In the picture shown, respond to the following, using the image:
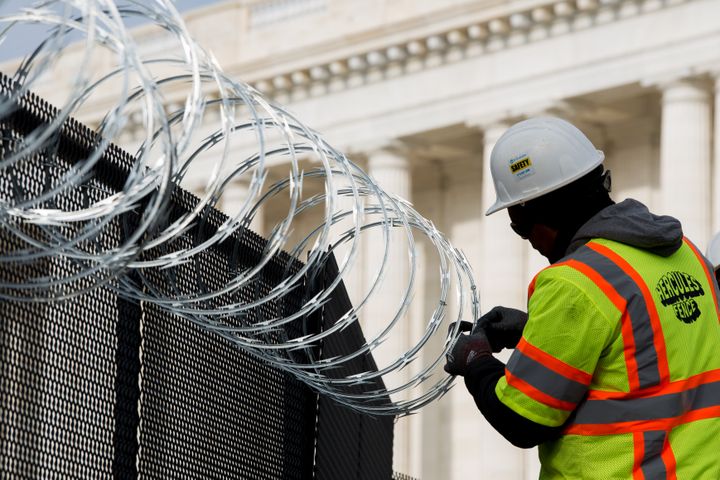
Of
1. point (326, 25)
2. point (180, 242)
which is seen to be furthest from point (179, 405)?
point (326, 25)

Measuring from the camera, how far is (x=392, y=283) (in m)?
42.2

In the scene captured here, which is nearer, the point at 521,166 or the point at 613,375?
the point at 613,375

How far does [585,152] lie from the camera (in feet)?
20.8

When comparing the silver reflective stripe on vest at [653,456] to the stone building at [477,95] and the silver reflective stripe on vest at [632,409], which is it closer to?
the silver reflective stripe on vest at [632,409]

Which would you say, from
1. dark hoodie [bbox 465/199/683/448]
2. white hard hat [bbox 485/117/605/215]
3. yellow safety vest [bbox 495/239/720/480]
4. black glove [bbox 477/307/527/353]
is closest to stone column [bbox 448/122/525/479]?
black glove [bbox 477/307/527/353]

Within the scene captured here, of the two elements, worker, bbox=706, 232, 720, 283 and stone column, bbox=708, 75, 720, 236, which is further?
stone column, bbox=708, 75, 720, 236

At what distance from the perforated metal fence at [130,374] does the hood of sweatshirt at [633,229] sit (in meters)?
2.02

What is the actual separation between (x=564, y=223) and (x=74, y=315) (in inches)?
84.0

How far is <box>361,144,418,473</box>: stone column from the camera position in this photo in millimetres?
41781

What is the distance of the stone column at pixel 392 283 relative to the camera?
41.8 m

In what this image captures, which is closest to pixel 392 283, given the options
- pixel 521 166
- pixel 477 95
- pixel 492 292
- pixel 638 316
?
pixel 492 292

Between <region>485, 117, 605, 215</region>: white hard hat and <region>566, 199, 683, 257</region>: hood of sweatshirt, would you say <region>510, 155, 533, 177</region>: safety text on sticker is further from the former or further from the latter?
<region>566, 199, 683, 257</region>: hood of sweatshirt

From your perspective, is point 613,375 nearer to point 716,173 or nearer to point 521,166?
point 521,166

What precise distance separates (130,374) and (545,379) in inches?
87.2
